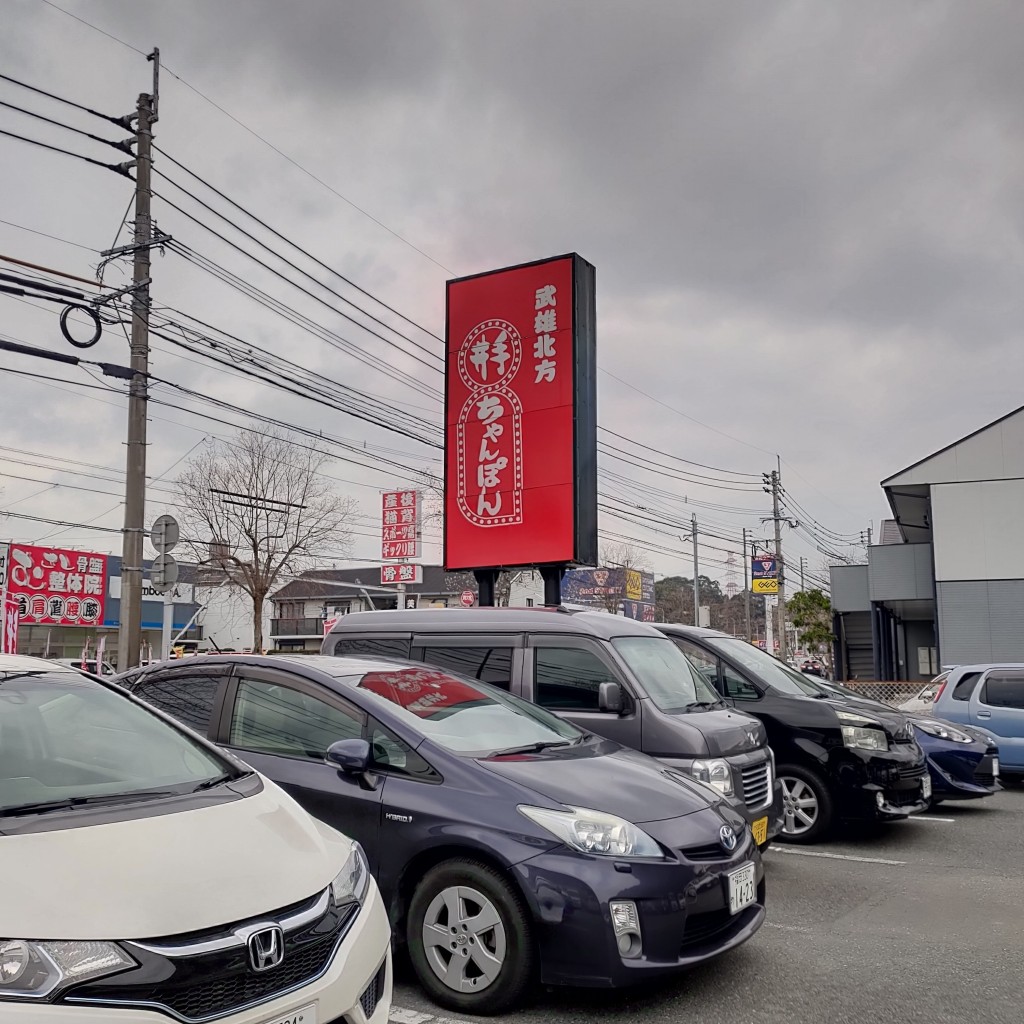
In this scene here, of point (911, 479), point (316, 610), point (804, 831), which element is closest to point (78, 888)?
point (804, 831)

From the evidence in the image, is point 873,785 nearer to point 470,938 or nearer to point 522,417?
point 470,938

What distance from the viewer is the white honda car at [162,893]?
247 centimetres

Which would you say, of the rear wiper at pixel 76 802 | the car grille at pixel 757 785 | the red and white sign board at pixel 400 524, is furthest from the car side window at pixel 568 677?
the red and white sign board at pixel 400 524

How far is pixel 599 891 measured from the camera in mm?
4008

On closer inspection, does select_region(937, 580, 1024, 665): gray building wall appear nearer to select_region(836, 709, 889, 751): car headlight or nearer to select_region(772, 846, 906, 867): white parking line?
select_region(836, 709, 889, 751): car headlight

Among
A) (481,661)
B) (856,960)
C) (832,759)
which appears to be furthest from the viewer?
(832,759)

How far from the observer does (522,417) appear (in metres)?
13.9

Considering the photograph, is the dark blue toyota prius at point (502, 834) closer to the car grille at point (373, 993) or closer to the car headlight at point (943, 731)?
the car grille at point (373, 993)

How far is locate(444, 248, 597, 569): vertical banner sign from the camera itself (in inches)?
532

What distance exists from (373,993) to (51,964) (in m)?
1.12

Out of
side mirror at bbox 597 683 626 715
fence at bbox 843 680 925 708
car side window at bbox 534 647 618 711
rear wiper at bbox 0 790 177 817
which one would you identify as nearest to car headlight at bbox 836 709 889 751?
car side window at bbox 534 647 618 711

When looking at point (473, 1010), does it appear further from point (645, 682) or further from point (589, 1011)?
point (645, 682)

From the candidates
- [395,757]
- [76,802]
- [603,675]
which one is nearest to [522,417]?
[603,675]

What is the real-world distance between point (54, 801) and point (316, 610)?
63.7 m
